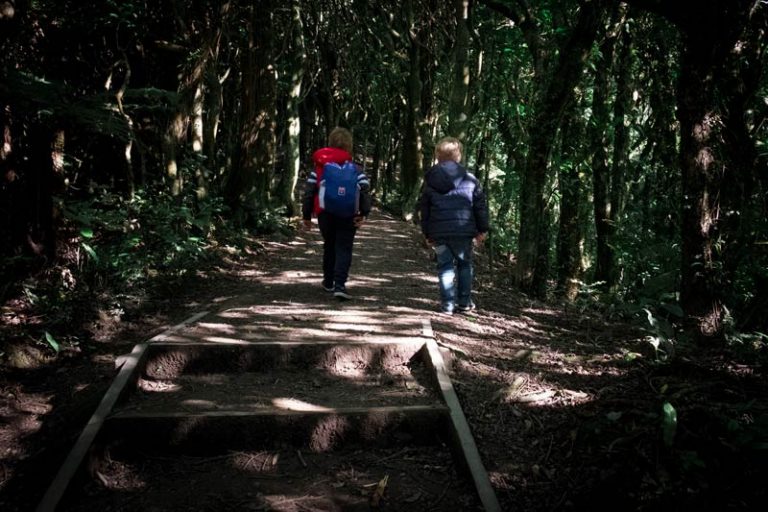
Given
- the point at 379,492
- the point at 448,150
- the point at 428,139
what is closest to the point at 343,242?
the point at 448,150

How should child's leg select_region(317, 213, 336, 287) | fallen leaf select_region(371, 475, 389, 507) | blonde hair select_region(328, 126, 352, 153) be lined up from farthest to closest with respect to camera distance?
child's leg select_region(317, 213, 336, 287)
blonde hair select_region(328, 126, 352, 153)
fallen leaf select_region(371, 475, 389, 507)

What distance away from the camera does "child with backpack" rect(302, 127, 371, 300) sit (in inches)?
272

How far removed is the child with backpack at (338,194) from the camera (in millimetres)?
6906

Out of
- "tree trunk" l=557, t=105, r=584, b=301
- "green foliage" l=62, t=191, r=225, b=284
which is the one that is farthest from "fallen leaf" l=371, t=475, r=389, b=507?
"tree trunk" l=557, t=105, r=584, b=301

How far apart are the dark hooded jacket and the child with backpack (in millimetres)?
916

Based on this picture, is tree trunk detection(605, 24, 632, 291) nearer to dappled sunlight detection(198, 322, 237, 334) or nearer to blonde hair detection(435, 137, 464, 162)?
blonde hair detection(435, 137, 464, 162)

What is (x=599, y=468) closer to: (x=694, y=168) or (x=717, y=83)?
(x=694, y=168)

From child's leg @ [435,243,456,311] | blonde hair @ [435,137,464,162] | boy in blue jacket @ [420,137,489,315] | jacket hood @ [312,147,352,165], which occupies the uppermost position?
blonde hair @ [435,137,464,162]

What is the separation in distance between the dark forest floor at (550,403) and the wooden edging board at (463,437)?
0.40ft

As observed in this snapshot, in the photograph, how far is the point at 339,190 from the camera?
6906 millimetres

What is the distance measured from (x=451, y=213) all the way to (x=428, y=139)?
401 inches

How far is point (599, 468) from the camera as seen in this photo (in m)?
3.15

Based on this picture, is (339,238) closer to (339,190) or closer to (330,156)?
(339,190)

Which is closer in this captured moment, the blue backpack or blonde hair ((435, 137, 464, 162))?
blonde hair ((435, 137, 464, 162))
